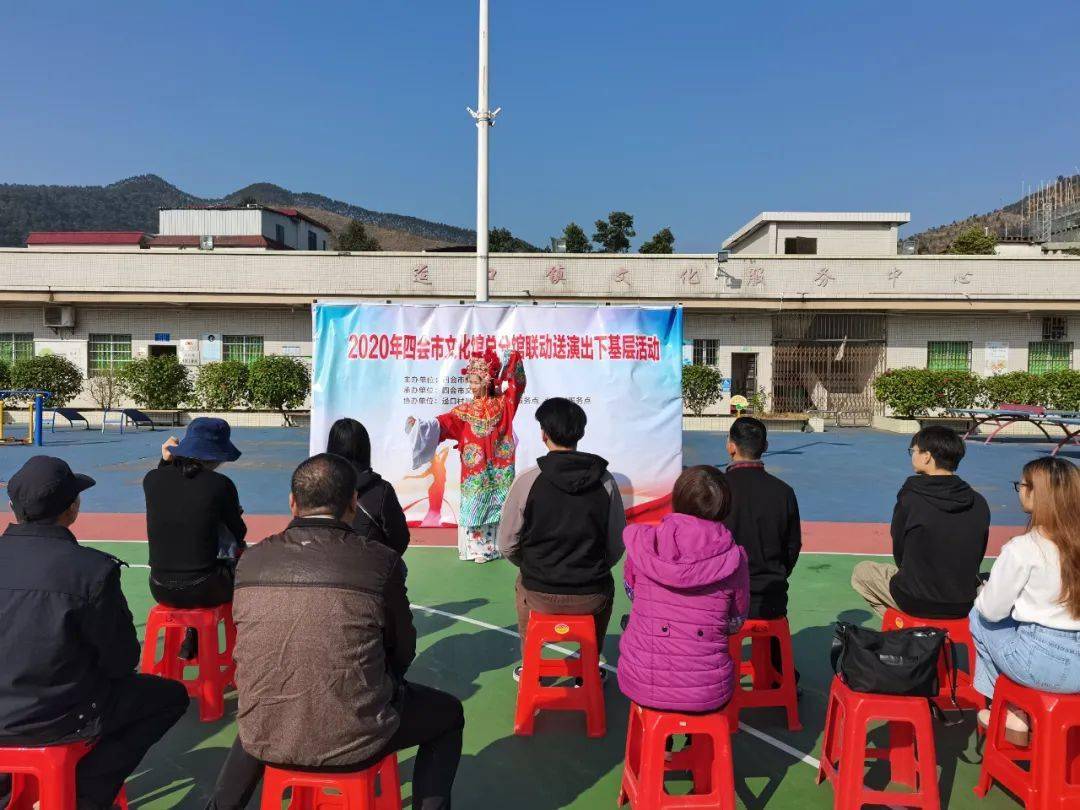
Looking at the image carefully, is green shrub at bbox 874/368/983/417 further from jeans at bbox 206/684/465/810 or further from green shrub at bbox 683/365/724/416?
jeans at bbox 206/684/465/810

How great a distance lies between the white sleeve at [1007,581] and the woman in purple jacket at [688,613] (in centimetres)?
98

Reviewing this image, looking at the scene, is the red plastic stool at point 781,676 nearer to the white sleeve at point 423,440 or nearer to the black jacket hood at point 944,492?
the black jacket hood at point 944,492

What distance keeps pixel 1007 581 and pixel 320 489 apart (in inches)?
97.3

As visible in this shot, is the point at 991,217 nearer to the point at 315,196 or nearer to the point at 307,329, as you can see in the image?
the point at 307,329

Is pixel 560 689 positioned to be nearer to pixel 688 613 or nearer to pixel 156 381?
pixel 688 613

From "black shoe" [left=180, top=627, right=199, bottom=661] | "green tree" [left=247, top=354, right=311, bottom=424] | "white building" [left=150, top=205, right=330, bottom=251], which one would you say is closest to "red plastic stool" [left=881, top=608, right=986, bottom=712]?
"black shoe" [left=180, top=627, right=199, bottom=661]

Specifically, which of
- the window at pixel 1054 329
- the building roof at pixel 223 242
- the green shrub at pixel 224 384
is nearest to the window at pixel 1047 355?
the window at pixel 1054 329

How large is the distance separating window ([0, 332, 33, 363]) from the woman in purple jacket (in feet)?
76.4

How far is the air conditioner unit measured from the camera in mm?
20656

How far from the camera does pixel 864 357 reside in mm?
21062

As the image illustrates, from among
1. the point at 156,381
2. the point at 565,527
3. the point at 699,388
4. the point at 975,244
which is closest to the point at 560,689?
the point at 565,527

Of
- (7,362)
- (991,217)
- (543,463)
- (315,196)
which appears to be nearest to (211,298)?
(7,362)

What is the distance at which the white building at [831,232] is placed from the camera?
A: 24.0m

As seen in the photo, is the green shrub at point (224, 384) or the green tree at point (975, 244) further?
the green tree at point (975, 244)
